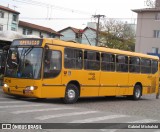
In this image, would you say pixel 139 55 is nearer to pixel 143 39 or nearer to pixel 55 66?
pixel 55 66

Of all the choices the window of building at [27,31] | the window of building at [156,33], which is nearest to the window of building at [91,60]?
the window of building at [156,33]

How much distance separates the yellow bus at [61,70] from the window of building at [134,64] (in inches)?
38.1

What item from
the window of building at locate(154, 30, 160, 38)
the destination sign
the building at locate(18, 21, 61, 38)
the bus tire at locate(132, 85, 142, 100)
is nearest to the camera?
the destination sign

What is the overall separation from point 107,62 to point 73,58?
3.02 metres

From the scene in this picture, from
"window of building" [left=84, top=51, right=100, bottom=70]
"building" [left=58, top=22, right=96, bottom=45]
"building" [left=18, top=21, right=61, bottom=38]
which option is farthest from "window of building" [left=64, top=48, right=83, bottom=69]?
"building" [left=58, top=22, right=96, bottom=45]

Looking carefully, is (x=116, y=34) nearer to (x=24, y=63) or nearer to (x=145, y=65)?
(x=145, y=65)

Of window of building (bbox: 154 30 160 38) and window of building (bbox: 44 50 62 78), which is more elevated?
window of building (bbox: 154 30 160 38)

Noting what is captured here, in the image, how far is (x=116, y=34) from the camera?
79.4 metres

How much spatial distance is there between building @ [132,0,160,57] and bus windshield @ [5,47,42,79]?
46799mm

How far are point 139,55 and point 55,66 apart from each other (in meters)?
8.28

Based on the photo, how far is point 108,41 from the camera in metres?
77.9

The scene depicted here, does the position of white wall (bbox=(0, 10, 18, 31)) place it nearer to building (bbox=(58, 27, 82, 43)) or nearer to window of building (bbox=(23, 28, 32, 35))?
window of building (bbox=(23, 28, 32, 35))

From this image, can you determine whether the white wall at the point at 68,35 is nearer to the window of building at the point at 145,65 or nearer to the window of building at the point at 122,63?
the window of building at the point at 145,65

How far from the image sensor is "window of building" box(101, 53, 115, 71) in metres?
19.9
